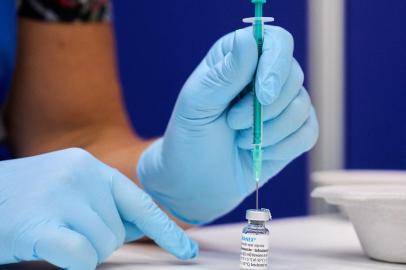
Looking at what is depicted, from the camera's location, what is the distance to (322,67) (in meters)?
1.73

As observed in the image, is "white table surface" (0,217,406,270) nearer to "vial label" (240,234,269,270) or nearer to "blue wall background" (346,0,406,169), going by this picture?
"vial label" (240,234,269,270)

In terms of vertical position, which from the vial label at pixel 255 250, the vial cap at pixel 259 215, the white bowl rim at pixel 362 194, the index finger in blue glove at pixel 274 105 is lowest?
the vial label at pixel 255 250

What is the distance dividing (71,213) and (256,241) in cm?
21

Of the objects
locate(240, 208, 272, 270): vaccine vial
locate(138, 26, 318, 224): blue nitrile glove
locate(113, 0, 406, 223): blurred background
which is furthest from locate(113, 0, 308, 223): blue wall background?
locate(240, 208, 272, 270): vaccine vial

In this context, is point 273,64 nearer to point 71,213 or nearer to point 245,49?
point 245,49

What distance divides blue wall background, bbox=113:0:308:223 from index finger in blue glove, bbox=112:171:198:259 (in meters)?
0.87

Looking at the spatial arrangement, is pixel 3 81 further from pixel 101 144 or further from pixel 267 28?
pixel 267 28

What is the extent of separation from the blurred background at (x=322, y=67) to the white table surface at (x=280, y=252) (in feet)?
1.44

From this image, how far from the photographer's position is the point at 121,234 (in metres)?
0.85

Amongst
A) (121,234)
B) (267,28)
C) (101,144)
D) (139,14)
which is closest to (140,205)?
(121,234)

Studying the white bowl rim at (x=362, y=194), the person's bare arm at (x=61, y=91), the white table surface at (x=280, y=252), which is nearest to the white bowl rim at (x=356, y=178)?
the white table surface at (x=280, y=252)

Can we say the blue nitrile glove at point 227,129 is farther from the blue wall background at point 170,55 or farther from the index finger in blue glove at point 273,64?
the blue wall background at point 170,55

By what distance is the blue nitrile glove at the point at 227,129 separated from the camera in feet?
2.78

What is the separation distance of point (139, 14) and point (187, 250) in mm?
1122
